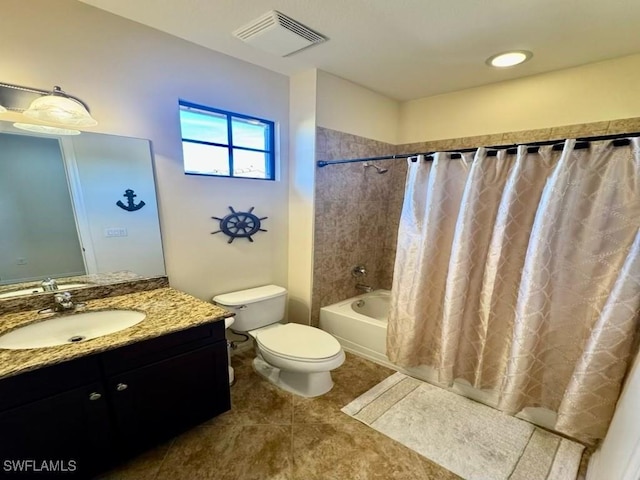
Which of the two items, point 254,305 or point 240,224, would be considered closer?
point 254,305

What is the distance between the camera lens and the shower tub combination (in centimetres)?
188

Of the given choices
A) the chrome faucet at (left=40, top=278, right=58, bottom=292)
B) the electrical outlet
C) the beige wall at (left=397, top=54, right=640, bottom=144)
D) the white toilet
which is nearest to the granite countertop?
the chrome faucet at (left=40, top=278, right=58, bottom=292)

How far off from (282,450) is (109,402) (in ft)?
2.86

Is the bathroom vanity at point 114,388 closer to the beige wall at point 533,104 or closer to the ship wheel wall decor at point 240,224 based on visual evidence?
the ship wheel wall decor at point 240,224

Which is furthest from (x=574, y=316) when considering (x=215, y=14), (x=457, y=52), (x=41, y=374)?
(x=215, y=14)

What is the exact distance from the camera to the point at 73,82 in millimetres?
1490

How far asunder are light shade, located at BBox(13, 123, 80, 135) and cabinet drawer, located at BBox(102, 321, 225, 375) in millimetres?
1173

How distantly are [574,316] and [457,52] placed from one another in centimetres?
176

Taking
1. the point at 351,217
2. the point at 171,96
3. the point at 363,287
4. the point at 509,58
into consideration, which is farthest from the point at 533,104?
the point at 171,96

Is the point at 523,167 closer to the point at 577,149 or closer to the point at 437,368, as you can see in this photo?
the point at 577,149

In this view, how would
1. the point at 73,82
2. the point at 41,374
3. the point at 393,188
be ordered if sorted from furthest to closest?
the point at 393,188 → the point at 73,82 → the point at 41,374

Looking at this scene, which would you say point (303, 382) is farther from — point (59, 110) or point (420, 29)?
point (420, 29)

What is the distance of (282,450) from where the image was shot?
1.51 m

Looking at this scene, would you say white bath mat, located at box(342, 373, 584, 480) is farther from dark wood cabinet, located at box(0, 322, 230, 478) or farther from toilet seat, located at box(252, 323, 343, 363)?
dark wood cabinet, located at box(0, 322, 230, 478)
